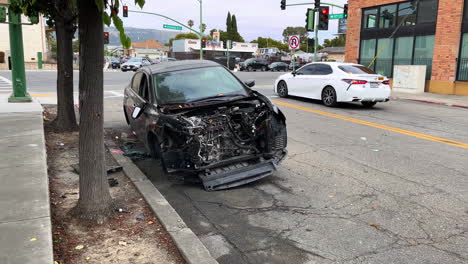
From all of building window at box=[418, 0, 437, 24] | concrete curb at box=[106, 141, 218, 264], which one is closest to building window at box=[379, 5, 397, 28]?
building window at box=[418, 0, 437, 24]

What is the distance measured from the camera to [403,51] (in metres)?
21.5

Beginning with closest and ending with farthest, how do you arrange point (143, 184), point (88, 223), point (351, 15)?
point (88, 223) → point (143, 184) → point (351, 15)

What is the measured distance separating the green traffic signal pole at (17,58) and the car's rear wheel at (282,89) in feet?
29.2

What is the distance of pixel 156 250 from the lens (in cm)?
372

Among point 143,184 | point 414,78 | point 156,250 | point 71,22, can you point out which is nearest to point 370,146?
point 143,184

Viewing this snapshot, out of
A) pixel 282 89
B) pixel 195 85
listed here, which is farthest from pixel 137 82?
pixel 282 89

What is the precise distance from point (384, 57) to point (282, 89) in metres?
9.29

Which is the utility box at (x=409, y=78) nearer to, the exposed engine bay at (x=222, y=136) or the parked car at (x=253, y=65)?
the exposed engine bay at (x=222, y=136)

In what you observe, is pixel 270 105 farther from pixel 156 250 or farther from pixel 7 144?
pixel 7 144

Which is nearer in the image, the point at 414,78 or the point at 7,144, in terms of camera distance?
the point at 7,144

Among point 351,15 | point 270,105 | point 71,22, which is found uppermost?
point 351,15

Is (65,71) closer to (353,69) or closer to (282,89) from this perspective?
(353,69)

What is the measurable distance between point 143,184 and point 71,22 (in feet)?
15.0

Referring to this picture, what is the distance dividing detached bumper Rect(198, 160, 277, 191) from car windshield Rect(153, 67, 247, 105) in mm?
1268
